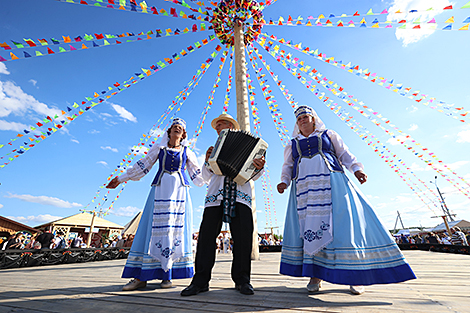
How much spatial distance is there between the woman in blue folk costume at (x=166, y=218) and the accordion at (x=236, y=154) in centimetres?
81

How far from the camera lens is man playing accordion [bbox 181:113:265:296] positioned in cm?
203

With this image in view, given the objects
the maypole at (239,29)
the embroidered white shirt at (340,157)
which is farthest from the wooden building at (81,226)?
the embroidered white shirt at (340,157)

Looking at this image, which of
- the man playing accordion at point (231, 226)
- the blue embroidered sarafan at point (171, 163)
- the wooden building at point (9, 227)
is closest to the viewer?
the man playing accordion at point (231, 226)

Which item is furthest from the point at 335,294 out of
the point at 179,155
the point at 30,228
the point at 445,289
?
the point at 30,228

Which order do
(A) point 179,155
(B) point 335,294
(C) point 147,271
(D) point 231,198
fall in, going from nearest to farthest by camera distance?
(B) point 335,294
(D) point 231,198
(C) point 147,271
(A) point 179,155

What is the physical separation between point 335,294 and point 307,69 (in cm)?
629

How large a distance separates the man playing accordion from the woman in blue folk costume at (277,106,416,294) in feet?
1.51

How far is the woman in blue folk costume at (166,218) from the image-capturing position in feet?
8.00

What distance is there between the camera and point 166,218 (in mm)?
2588

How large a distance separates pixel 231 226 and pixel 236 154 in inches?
28.4

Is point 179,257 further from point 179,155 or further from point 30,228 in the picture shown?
point 30,228

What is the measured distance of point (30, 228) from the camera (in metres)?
18.5

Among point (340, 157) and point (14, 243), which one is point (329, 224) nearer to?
point (340, 157)

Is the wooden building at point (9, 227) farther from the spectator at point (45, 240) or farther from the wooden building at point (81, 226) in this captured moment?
the spectator at point (45, 240)
